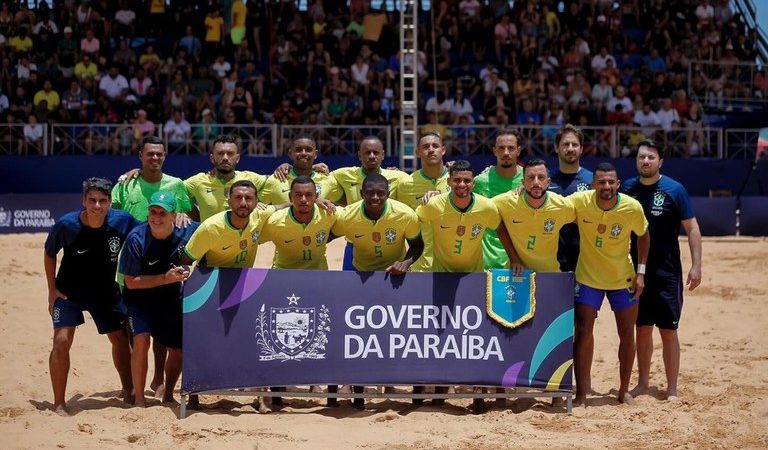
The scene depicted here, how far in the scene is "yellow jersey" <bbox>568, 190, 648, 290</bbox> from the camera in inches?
348

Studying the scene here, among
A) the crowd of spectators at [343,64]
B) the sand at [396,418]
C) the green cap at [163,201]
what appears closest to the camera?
the sand at [396,418]

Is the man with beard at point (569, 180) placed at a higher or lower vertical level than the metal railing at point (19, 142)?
lower

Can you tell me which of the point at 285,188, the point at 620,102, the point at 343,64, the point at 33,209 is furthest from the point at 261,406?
the point at 620,102

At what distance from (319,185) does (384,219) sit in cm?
152

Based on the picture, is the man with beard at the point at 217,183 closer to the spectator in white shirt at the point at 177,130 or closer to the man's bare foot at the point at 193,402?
the man's bare foot at the point at 193,402

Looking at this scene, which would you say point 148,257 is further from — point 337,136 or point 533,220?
point 337,136

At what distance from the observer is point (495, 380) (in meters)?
8.73

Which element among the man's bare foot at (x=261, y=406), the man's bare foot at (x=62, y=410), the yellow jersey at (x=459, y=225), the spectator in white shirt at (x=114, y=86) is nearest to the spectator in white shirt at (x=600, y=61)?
the spectator in white shirt at (x=114, y=86)

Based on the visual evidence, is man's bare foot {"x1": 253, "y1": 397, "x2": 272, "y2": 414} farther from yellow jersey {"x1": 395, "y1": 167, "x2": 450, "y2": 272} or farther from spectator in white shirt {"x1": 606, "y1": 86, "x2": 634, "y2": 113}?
spectator in white shirt {"x1": 606, "y1": 86, "x2": 634, "y2": 113}

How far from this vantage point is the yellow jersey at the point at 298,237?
28.9 feet

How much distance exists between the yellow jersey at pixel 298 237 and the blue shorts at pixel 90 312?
1275mm

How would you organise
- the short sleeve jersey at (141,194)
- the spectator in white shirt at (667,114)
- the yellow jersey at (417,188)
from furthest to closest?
the spectator in white shirt at (667,114)
the yellow jersey at (417,188)
the short sleeve jersey at (141,194)

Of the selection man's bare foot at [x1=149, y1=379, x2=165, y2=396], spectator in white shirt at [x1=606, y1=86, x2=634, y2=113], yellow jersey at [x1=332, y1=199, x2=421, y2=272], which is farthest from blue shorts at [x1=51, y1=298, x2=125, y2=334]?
spectator in white shirt at [x1=606, y1=86, x2=634, y2=113]

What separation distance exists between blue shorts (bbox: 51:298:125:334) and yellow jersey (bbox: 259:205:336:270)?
127 cm
